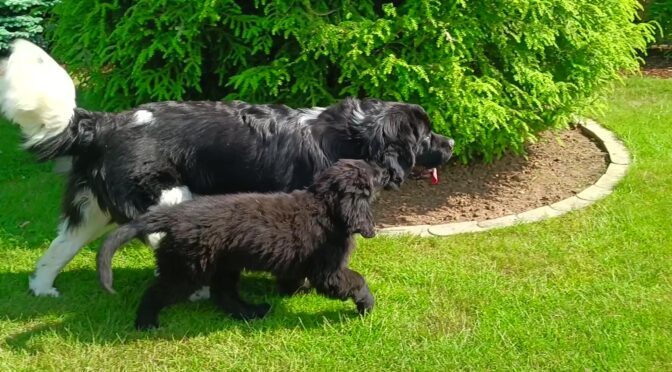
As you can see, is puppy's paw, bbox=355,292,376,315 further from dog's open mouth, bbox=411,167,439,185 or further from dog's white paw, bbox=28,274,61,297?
dog's white paw, bbox=28,274,61,297

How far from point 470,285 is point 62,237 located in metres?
2.81

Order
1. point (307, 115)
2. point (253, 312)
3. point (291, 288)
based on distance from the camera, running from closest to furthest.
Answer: point (253, 312) < point (291, 288) < point (307, 115)

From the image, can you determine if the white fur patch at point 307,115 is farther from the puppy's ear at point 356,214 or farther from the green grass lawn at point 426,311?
the green grass lawn at point 426,311

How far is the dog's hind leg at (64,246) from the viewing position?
16.0 ft

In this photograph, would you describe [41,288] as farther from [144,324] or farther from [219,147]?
[219,147]

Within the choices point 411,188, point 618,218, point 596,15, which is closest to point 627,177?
point 618,218

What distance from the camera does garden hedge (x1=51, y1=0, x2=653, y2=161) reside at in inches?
228

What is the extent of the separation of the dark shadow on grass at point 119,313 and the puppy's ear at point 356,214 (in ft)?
2.02

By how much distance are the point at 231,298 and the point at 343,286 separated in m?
0.78

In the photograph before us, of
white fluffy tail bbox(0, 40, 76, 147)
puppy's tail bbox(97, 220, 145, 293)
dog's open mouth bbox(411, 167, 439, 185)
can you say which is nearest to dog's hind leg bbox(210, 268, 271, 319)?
puppy's tail bbox(97, 220, 145, 293)

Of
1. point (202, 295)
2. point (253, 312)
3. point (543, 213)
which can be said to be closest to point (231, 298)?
point (253, 312)

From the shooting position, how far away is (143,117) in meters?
4.75

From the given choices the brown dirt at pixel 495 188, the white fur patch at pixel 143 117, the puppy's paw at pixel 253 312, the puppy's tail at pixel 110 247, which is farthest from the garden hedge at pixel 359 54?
the puppy's tail at pixel 110 247

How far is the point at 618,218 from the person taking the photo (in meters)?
5.75
